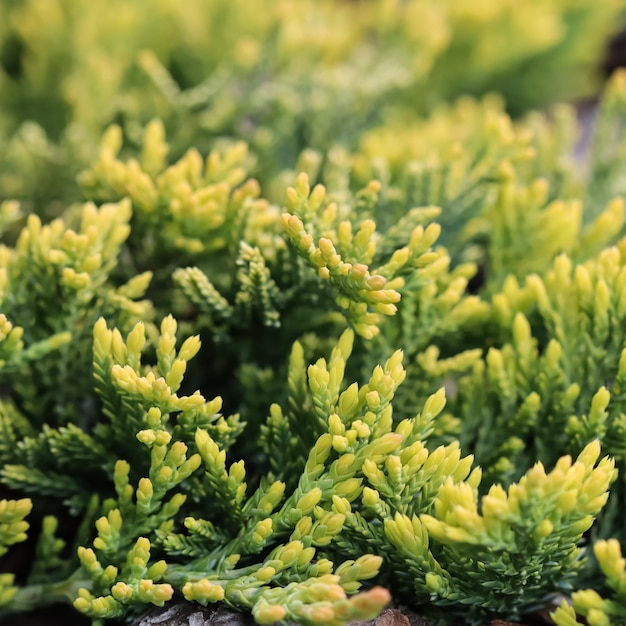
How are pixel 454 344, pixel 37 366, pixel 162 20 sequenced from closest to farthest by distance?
pixel 37 366, pixel 454 344, pixel 162 20

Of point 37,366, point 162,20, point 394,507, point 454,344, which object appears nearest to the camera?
point 394,507

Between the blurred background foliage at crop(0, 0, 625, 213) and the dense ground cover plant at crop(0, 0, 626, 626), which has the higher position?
the blurred background foliage at crop(0, 0, 625, 213)

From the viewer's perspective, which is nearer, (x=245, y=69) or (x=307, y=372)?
(x=307, y=372)

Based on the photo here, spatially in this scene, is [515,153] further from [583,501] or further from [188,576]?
[188,576]

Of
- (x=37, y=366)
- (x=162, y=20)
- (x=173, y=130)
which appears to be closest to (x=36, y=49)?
(x=162, y=20)

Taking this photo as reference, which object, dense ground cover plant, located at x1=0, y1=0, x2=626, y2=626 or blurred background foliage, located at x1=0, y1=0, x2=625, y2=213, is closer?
dense ground cover plant, located at x1=0, y1=0, x2=626, y2=626

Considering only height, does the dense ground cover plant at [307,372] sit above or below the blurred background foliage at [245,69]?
below

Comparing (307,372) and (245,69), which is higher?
(245,69)

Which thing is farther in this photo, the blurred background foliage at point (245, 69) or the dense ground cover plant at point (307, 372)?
the blurred background foliage at point (245, 69)
